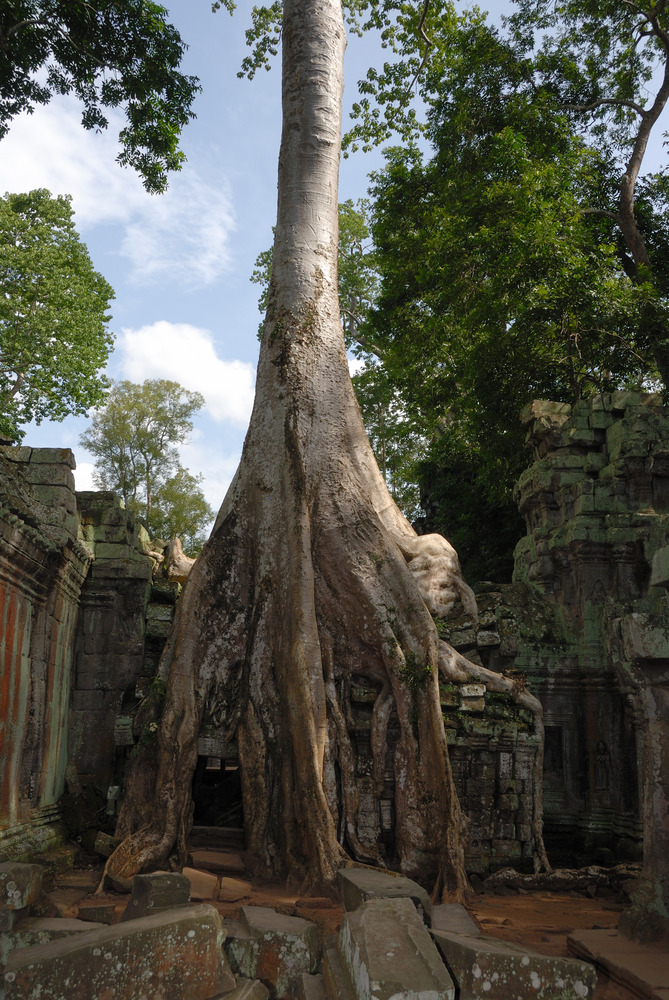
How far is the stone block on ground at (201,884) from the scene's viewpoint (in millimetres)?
4203

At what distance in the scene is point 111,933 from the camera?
2.70 meters

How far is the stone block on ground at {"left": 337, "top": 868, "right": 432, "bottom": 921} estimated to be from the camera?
10.9 ft

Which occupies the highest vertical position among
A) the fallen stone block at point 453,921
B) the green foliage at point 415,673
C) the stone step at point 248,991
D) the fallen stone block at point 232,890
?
the green foliage at point 415,673

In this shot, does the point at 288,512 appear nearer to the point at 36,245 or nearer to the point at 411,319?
the point at 411,319

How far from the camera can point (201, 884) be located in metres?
4.29

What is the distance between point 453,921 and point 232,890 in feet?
4.24

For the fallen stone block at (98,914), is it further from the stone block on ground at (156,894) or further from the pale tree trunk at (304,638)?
the pale tree trunk at (304,638)

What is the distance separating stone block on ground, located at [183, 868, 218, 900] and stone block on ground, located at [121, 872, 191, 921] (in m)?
0.84

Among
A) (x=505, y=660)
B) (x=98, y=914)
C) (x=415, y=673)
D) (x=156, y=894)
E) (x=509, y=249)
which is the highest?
(x=509, y=249)

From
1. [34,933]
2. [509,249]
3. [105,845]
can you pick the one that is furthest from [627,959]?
[509,249]

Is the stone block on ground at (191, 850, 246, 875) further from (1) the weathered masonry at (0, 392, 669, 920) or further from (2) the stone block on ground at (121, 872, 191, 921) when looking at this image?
(2) the stone block on ground at (121, 872, 191, 921)

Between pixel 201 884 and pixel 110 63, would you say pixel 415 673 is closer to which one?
pixel 201 884

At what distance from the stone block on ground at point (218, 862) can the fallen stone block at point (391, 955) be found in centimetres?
200

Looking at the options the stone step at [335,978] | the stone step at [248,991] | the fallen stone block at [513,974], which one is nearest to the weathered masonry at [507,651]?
the fallen stone block at [513,974]
